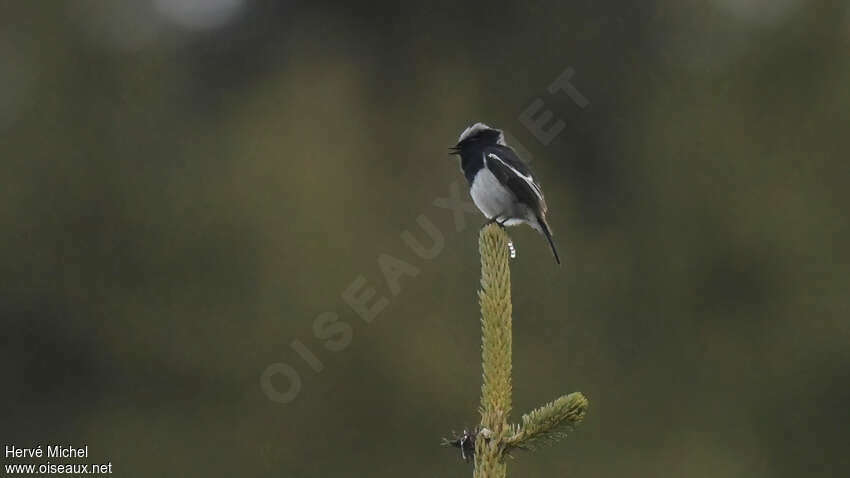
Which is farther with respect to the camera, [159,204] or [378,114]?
[378,114]

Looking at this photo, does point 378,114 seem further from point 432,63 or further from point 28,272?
point 28,272

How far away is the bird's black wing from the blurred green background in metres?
8.14

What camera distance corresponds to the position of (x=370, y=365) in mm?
16203

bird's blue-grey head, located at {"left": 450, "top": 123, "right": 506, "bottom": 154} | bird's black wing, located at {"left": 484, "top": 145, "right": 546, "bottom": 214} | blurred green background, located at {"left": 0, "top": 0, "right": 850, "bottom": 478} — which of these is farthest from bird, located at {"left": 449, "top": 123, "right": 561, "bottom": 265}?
blurred green background, located at {"left": 0, "top": 0, "right": 850, "bottom": 478}

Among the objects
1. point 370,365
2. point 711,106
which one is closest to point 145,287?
point 370,365

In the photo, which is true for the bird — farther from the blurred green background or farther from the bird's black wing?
the blurred green background

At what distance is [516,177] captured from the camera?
6.68 meters

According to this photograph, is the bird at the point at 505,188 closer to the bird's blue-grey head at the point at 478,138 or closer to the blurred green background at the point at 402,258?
the bird's blue-grey head at the point at 478,138

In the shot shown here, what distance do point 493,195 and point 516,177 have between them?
155 millimetres

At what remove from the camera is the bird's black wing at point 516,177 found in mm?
6684

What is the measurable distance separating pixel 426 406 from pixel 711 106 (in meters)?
7.55

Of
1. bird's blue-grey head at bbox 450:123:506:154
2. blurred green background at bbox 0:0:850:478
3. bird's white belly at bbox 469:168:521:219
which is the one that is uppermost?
blurred green background at bbox 0:0:850:478

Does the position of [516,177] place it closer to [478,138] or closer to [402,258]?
[478,138]

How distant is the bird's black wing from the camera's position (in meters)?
6.68
